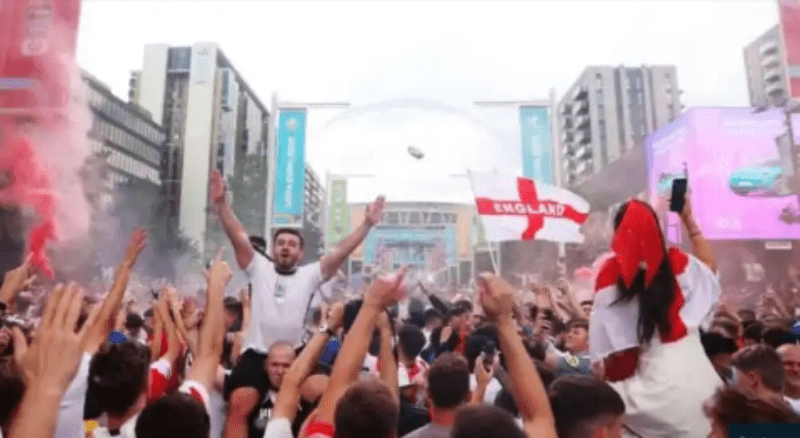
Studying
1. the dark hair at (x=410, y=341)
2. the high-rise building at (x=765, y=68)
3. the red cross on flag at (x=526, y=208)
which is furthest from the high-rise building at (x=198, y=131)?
the high-rise building at (x=765, y=68)

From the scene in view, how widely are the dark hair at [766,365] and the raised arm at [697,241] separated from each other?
54cm

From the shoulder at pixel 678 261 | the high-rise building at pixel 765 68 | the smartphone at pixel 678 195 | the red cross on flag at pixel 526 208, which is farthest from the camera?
the high-rise building at pixel 765 68

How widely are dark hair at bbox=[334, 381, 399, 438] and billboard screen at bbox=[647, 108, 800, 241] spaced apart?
2642cm

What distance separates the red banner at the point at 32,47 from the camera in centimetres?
2342

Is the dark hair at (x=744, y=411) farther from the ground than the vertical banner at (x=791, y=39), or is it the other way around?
the vertical banner at (x=791, y=39)

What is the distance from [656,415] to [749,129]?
96.3ft

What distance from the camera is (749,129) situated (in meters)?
27.5

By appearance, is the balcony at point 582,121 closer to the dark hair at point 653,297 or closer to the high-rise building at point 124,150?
the high-rise building at point 124,150

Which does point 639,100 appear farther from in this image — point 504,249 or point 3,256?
point 3,256

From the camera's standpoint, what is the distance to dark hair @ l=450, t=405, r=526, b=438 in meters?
1.82

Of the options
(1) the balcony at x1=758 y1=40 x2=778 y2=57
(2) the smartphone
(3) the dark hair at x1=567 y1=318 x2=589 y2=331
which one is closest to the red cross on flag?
(3) the dark hair at x1=567 y1=318 x2=589 y2=331

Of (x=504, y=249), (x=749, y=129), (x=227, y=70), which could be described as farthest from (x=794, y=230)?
(x=227, y=70)

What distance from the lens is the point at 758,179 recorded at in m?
26.7

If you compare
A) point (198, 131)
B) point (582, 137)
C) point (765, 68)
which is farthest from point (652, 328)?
point (765, 68)
